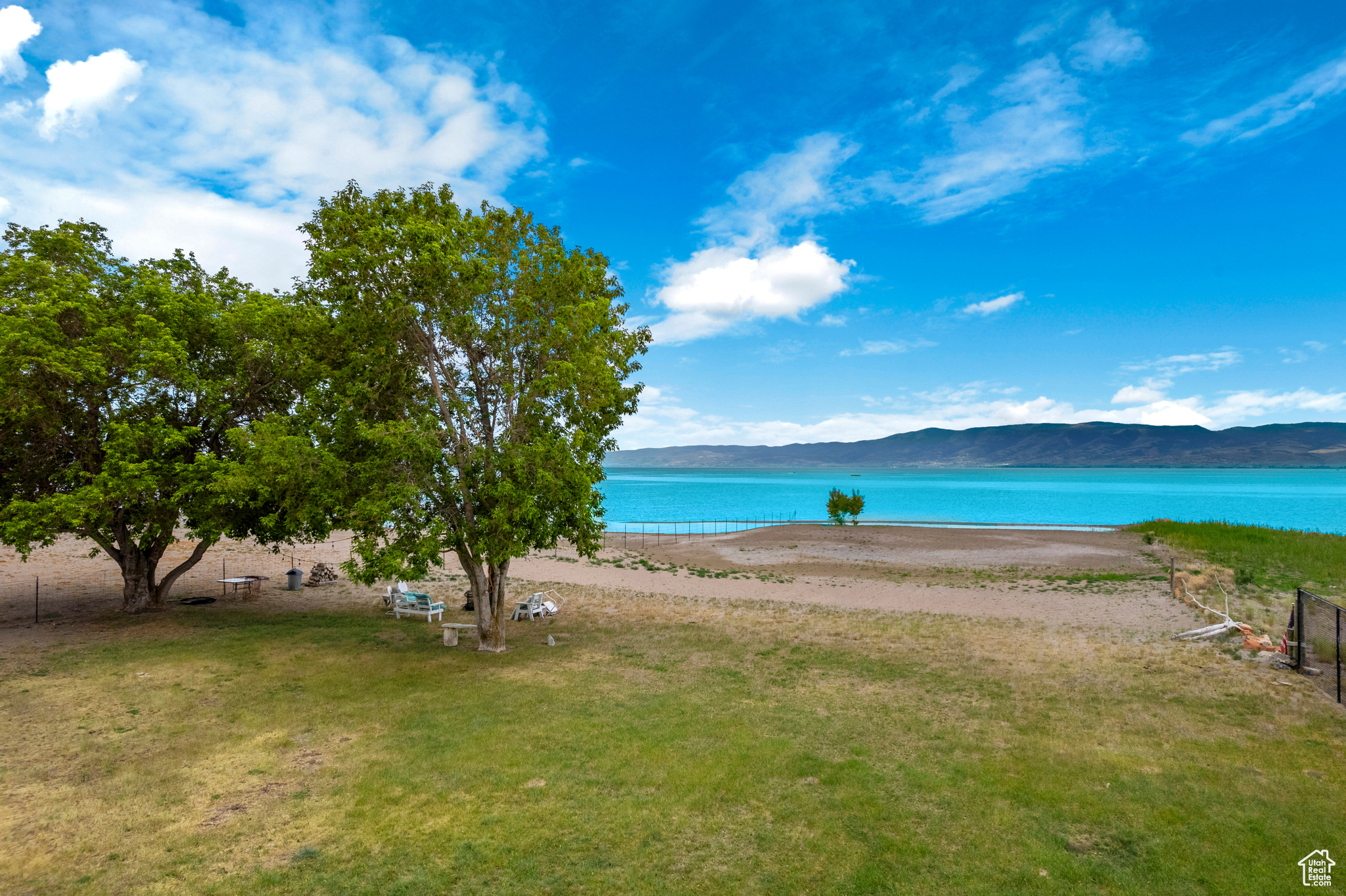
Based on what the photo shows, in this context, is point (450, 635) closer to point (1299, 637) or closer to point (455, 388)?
point (455, 388)

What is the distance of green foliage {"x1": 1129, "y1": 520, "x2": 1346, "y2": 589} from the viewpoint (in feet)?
97.9

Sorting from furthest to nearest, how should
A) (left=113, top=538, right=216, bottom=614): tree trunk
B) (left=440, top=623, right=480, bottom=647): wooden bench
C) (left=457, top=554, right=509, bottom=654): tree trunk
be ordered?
(left=113, top=538, right=216, bottom=614): tree trunk → (left=440, top=623, right=480, bottom=647): wooden bench → (left=457, top=554, right=509, bottom=654): tree trunk

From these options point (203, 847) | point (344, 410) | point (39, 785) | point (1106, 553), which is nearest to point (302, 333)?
point (344, 410)

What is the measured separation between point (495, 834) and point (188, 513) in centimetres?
1449

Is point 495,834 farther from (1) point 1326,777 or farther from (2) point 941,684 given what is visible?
(1) point 1326,777

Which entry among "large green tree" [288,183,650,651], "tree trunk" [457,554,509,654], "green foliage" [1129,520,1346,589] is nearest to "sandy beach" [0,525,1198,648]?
"green foliage" [1129,520,1346,589]

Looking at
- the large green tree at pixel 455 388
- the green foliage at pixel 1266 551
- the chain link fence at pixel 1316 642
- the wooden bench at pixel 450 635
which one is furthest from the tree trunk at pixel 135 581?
the green foliage at pixel 1266 551

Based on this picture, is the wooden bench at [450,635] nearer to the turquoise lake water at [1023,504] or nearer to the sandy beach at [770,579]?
the sandy beach at [770,579]

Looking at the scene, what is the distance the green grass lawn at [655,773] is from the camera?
24.4ft

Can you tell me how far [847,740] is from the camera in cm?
1125

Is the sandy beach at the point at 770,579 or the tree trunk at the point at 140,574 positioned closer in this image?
the tree trunk at the point at 140,574

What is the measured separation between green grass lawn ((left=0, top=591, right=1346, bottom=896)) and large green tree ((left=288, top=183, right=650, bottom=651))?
336 cm

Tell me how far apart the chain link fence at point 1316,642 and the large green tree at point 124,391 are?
24005 mm

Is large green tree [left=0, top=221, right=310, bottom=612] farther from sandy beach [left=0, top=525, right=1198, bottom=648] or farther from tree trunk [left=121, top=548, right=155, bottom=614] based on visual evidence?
sandy beach [left=0, top=525, right=1198, bottom=648]
